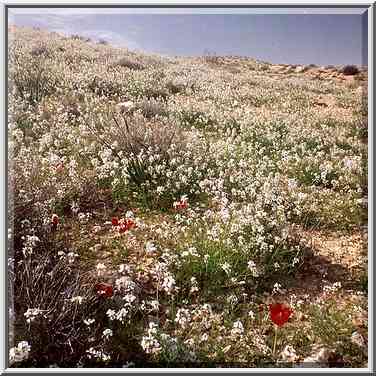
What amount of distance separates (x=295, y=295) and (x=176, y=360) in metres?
0.96

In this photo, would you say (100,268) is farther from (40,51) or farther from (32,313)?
(40,51)

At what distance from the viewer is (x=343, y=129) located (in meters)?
4.50

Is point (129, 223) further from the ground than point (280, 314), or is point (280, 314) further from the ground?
point (129, 223)

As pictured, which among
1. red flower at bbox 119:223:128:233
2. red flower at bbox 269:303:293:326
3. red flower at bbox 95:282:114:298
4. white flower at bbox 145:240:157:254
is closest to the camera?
red flower at bbox 269:303:293:326

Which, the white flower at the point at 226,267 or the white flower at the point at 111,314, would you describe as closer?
the white flower at the point at 111,314

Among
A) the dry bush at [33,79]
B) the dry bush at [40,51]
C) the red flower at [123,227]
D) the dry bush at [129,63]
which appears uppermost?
the dry bush at [40,51]

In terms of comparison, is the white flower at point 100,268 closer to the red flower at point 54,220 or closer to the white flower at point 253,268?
the red flower at point 54,220

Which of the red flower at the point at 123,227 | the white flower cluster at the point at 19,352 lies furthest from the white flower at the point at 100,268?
the white flower cluster at the point at 19,352

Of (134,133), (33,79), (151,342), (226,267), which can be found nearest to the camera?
(151,342)

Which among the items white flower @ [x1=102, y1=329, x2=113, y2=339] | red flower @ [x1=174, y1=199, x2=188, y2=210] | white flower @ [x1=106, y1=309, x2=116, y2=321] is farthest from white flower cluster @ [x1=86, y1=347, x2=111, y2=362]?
red flower @ [x1=174, y1=199, x2=188, y2=210]

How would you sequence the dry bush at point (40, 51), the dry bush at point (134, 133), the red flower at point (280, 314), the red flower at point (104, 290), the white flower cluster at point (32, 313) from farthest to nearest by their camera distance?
the dry bush at point (134, 133)
the dry bush at point (40, 51)
the red flower at point (104, 290)
the red flower at point (280, 314)
the white flower cluster at point (32, 313)

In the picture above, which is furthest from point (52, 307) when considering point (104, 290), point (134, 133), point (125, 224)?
point (134, 133)

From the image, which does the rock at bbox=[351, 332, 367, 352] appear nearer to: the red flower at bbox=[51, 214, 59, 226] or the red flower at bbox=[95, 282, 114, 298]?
the red flower at bbox=[95, 282, 114, 298]

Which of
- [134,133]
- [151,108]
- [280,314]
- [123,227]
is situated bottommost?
[280,314]
